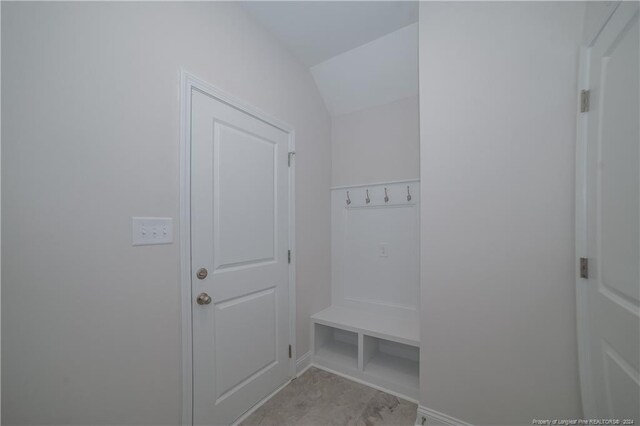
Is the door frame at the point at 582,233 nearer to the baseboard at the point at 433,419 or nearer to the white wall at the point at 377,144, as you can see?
the baseboard at the point at 433,419

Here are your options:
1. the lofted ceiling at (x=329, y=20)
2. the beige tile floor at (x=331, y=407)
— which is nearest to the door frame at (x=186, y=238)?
the beige tile floor at (x=331, y=407)

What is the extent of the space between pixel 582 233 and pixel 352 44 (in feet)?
6.43

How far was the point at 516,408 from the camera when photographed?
1243 mm

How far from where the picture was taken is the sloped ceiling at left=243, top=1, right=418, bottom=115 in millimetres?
1661

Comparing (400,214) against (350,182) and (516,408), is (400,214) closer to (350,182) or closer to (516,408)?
(350,182)

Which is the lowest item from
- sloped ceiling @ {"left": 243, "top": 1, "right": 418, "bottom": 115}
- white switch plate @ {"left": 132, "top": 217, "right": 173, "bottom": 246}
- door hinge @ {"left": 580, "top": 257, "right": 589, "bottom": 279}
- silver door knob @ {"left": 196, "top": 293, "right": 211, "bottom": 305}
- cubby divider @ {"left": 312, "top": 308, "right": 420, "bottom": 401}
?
cubby divider @ {"left": 312, "top": 308, "right": 420, "bottom": 401}

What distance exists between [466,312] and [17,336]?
194 centimetres

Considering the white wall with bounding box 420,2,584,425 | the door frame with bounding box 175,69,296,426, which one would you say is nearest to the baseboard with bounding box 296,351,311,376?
the door frame with bounding box 175,69,296,426

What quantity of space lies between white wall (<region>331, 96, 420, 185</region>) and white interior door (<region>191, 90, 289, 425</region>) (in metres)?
0.76

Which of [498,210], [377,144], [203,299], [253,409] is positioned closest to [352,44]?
[377,144]

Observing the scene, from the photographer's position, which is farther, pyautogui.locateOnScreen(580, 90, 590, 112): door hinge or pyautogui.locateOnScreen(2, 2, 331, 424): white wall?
pyautogui.locateOnScreen(580, 90, 590, 112): door hinge

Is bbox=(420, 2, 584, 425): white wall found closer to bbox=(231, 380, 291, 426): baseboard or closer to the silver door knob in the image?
bbox=(231, 380, 291, 426): baseboard

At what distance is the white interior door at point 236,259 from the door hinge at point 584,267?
1.66 metres

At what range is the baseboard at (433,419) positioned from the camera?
139 centimetres
